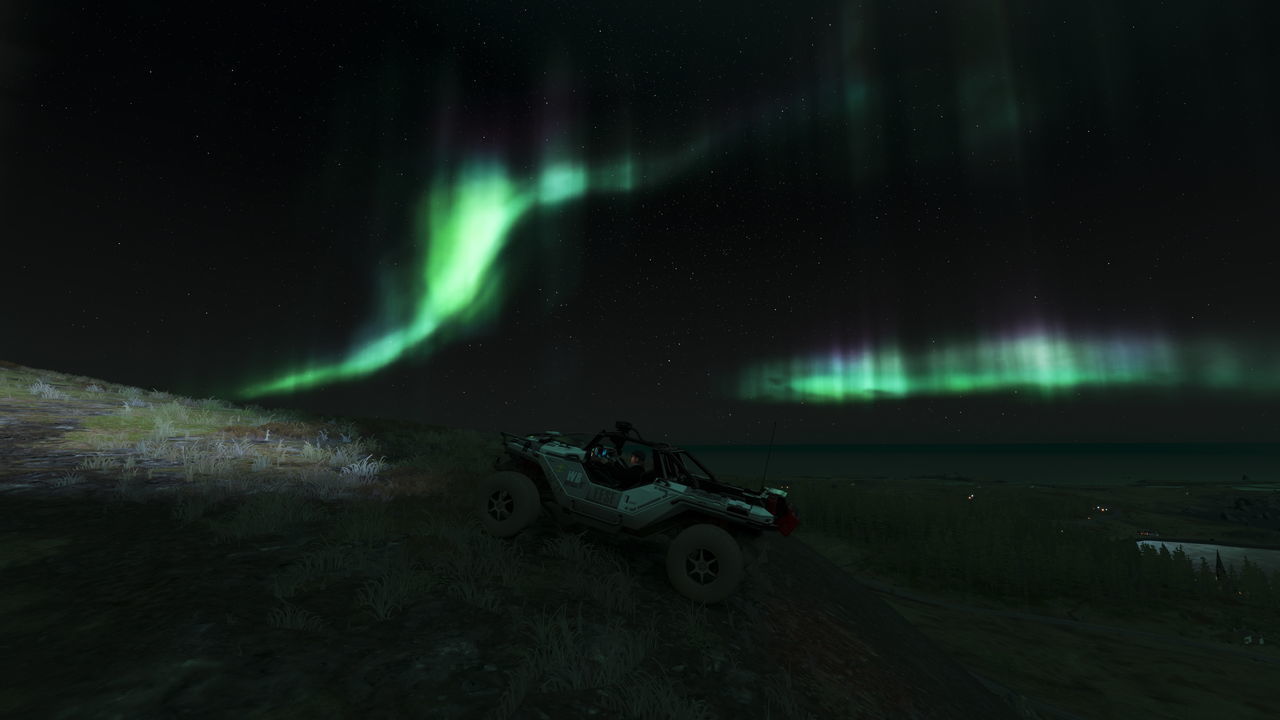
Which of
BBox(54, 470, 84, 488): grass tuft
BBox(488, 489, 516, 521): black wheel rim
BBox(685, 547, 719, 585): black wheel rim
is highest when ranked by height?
BBox(54, 470, 84, 488): grass tuft

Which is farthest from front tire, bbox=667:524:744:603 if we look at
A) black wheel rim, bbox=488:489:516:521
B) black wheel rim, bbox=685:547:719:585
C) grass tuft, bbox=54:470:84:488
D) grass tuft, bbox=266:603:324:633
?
grass tuft, bbox=54:470:84:488

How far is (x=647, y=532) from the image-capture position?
674 cm

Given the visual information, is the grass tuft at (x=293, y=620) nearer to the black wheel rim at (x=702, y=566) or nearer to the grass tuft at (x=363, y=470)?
the black wheel rim at (x=702, y=566)

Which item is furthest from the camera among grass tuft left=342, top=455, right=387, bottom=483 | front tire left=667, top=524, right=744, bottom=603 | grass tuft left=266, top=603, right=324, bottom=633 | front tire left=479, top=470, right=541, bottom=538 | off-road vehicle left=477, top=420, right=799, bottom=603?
grass tuft left=342, top=455, right=387, bottom=483

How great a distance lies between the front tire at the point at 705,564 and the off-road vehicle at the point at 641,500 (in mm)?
11

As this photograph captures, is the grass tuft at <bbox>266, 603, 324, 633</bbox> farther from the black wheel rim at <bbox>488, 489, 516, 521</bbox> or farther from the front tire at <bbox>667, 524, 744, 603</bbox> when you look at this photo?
the front tire at <bbox>667, 524, 744, 603</bbox>

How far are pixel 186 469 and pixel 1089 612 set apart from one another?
2464 cm

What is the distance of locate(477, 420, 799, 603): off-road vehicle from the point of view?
6.24 m

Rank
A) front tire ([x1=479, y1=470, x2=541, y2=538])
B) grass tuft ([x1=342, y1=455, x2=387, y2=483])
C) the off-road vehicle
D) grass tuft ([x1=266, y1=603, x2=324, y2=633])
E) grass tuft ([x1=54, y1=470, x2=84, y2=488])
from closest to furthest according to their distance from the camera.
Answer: grass tuft ([x1=266, y1=603, x2=324, y2=633]) → the off-road vehicle → front tire ([x1=479, y1=470, x2=541, y2=538]) → grass tuft ([x1=54, y1=470, x2=84, y2=488]) → grass tuft ([x1=342, y1=455, x2=387, y2=483])

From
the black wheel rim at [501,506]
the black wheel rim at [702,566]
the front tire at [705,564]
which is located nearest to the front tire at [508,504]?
the black wheel rim at [501,506]

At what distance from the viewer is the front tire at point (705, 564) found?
6094 millimetres

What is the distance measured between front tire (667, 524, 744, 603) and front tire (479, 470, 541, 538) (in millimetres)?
2000

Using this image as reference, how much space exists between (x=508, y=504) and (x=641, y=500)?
1.90m

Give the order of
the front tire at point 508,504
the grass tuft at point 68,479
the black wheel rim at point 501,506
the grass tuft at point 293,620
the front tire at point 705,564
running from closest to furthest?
the grass tuft at point 293,620
the front tire at point 705,564
the front tire at point 508,504
the black wheel rim at point 501,506
the grass tuft at point 68,479
